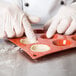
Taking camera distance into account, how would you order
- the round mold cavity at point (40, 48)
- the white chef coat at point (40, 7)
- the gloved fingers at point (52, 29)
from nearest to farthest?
the round mold cavity at point (40, 48) → the gloved fingers at point (52, 29) → the white chef coat at point (40, 7)

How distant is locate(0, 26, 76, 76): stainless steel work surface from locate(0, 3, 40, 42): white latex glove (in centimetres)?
11

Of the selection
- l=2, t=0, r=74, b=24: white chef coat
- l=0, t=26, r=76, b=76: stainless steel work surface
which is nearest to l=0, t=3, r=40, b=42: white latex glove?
l=0, t=26, r=76, b=76: stainless steel work surface

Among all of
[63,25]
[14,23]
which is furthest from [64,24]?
[14,23]

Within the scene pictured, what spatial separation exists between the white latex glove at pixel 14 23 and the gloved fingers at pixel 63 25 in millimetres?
122

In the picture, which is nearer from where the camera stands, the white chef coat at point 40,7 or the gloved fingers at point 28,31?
the gloved fingers at point 28,31

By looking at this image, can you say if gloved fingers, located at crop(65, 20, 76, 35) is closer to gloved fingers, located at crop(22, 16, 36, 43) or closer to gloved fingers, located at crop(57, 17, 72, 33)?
gloved fingers, located at crop(57, 17, 72, 33)

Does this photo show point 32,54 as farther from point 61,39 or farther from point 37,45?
point 61,39

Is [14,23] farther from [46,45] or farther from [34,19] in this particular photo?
[46,45]

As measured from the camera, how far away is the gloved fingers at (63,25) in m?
0.86

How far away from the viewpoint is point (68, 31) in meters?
0.85

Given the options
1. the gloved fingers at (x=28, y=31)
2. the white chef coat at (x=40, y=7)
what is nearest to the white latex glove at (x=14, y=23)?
the gloved fingers at (x=28, y=31)

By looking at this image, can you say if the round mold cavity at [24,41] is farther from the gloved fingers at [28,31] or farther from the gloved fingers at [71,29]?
the gloved fingers at [71,29]

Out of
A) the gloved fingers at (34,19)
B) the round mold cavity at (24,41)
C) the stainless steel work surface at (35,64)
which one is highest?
the gloved fingers at (34,19)

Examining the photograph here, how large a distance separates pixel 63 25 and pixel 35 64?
33 cm
